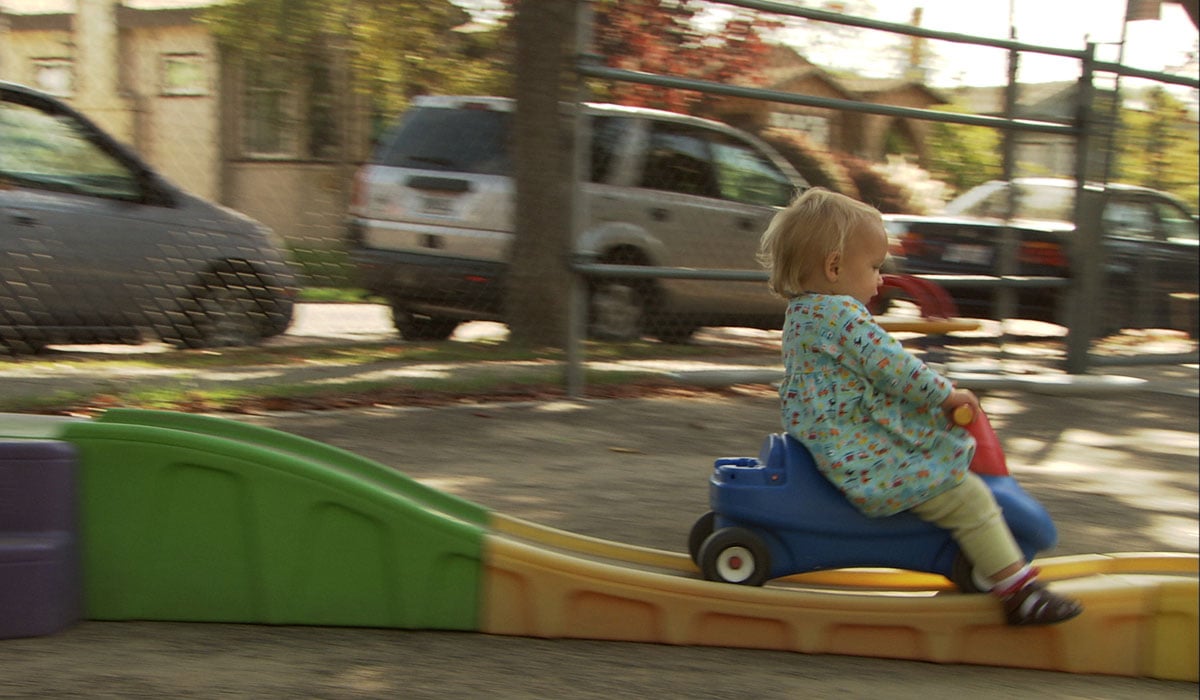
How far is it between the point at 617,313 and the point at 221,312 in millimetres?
2099

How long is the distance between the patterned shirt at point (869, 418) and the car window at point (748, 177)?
12.0 feet

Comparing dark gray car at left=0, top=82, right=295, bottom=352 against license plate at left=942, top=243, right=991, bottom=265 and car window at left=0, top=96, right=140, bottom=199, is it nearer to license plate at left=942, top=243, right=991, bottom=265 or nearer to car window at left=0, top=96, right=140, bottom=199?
car window at left=0, top=96, right=140, bottom=199

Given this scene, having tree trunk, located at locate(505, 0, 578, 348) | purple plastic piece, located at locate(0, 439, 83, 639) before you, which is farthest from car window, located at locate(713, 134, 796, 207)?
purple plastic piece, located at locate(0, 439, 83, 639)

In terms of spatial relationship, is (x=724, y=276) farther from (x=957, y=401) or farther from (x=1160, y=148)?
(x=957, y=401)

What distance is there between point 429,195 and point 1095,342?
14.3 ft

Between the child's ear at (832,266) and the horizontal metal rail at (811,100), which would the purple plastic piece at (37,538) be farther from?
the horizontal metal rail at (811,100)

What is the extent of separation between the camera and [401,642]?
3.14m

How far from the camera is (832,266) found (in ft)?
11.1

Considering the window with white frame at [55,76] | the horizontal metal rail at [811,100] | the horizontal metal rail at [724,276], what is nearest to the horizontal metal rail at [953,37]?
the horizontal metal rail at [811,100]

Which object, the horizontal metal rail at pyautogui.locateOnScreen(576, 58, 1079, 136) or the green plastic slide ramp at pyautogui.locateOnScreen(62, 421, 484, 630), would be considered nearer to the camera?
the green plastic slide ramp at pyautogui.locateOnScreen(62, 421, 484, 630)

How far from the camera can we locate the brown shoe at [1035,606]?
333 centimetres

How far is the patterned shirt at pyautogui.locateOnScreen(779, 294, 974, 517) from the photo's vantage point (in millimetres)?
3281

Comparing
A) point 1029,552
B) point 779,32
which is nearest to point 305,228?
point 779,32

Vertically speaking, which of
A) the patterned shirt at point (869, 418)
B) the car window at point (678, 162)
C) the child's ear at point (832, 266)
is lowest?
the patterned shirt at point (869, 418)
